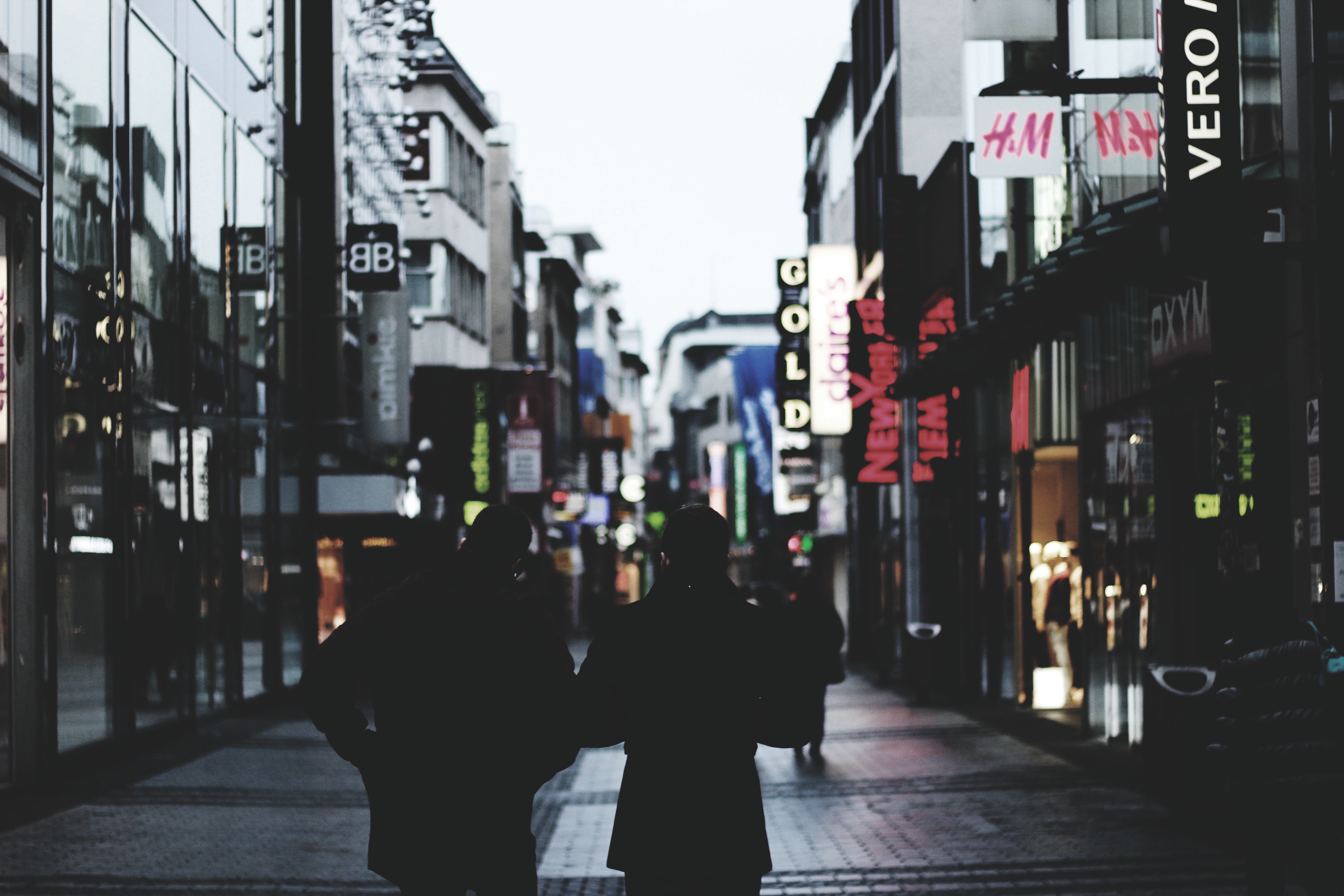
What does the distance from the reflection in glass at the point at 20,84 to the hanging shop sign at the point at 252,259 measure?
8538 millimetres

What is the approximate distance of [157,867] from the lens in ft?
34.0

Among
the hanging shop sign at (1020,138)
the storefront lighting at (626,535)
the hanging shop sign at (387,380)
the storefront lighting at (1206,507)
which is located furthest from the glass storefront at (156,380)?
the storefront lighting at (626,535)

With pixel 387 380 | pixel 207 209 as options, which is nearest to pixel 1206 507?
pixel 207 209

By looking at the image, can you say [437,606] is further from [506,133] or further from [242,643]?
[506,133]

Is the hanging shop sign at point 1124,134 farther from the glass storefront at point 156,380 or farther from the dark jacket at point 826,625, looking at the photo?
the glass storefront at point 156,380

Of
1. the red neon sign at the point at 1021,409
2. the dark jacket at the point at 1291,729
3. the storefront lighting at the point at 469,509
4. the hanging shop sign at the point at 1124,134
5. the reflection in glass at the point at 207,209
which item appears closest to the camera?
the dark jacket at the point at 1291,729

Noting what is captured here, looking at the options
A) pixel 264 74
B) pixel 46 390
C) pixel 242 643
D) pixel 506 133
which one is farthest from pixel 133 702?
pixel 506 133

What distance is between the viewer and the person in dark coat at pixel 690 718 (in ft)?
15.8

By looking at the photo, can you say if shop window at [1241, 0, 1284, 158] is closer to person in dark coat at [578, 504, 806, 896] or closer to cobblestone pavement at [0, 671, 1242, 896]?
cobblestone pavement at [0, 671, 1242, 896]

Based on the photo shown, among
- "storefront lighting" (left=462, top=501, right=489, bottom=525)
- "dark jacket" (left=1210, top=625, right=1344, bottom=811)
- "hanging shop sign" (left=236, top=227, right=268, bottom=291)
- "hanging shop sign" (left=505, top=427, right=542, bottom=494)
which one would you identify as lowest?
"dark jacket" (left=1210, top=625, right=1344, bottom=811)

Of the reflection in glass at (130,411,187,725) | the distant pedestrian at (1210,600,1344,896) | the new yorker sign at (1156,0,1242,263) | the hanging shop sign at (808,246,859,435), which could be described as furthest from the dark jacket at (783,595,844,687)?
the hanging shop sign at (808,246,859,435)

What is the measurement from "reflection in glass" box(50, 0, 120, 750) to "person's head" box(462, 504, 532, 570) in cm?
1019

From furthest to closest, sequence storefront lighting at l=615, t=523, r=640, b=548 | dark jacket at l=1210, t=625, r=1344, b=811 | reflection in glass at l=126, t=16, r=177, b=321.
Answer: storefront lighting at l=615, t=523, r=640, b=548 < reflection in glass at l=126, t=16, r=177, b=321 < dark jacket at l=1210, t=625, r=1344, b=811

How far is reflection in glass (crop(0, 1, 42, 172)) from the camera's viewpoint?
45.6 feet
